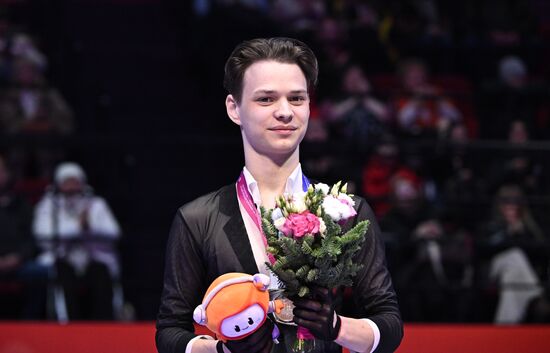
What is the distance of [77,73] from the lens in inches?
356

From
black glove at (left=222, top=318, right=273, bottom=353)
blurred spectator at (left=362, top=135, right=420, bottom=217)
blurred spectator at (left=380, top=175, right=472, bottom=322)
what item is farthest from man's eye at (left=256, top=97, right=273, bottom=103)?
blurred spectator at (left=362, top=135, right=420, bottom=217)

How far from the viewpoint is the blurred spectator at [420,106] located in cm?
791

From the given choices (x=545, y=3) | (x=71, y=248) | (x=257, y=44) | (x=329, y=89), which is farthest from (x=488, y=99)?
(x=257, y=44)

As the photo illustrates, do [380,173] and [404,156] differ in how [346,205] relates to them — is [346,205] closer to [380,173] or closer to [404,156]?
[380,173]

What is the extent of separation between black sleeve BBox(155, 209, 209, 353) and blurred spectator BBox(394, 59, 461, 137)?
478cm

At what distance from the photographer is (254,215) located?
301 centimetres

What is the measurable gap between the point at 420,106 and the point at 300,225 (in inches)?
230

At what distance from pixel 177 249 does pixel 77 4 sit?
25.4 ft

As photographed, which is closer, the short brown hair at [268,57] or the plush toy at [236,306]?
the plush toy at [236,306]

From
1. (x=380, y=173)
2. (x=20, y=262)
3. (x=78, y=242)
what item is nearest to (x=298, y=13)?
(x=380, y=173)

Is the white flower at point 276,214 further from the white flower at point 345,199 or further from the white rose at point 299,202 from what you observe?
the white flower at point 345,199

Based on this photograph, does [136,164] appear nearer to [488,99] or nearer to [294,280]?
[488,99]

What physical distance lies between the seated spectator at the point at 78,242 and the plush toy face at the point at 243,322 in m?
3.86

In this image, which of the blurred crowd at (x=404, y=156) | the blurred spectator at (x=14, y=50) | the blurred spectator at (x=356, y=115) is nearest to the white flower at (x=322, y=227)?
the blurred crowd at (x=404, y=156)
